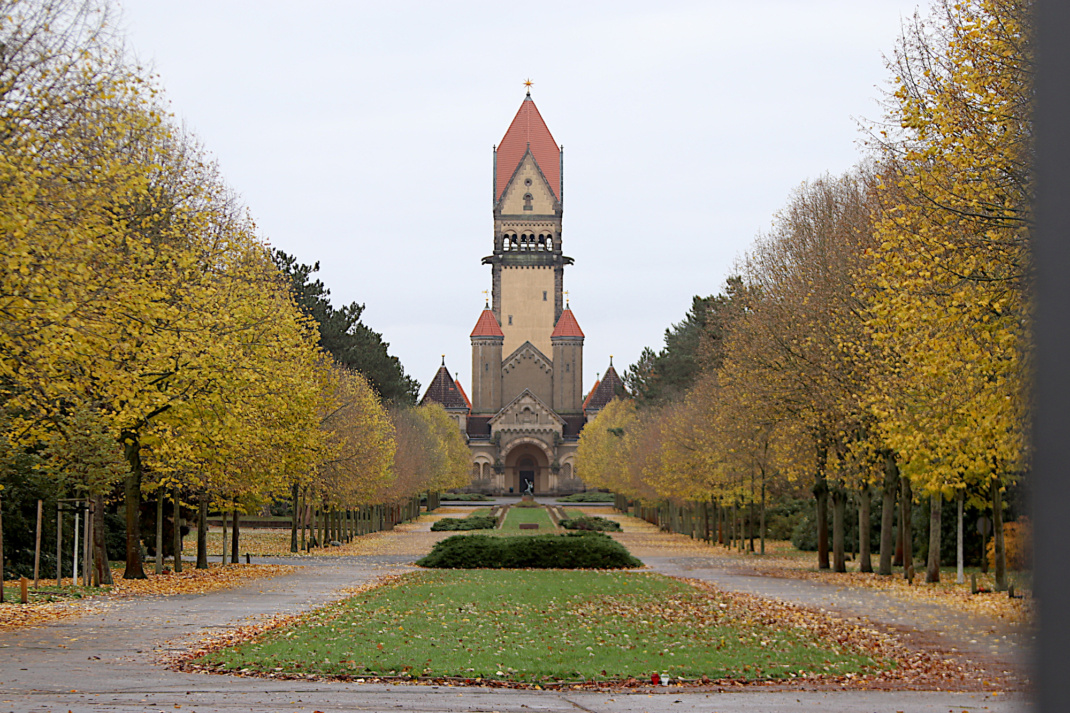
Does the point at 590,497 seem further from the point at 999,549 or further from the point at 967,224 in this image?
the point at 967,224

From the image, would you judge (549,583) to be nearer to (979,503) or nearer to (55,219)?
(979,503)

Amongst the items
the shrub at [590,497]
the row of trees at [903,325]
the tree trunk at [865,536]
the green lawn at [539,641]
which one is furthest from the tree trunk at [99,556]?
the shrub at [590,497]

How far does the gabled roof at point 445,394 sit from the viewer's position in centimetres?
12575

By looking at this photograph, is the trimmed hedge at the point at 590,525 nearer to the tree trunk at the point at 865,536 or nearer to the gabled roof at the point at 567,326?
the tree trunk at the point at 865,536

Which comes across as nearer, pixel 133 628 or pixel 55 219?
pixel 55 219

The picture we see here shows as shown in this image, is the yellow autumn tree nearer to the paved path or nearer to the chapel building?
the paved path

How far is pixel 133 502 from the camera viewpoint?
23953 mm

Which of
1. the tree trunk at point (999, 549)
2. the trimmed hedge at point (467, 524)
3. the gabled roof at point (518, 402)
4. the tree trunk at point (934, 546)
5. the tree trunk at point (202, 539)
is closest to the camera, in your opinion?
the tree trunk at point (999, 549)

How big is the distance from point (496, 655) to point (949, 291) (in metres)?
7.53

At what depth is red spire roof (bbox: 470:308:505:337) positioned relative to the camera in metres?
123

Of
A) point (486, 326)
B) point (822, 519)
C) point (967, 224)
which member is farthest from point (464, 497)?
point (967, 224)

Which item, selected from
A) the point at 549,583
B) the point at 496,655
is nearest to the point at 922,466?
the point at 549,583

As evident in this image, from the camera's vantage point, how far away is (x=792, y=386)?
2853 cm

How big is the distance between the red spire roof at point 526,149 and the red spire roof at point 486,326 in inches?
534
